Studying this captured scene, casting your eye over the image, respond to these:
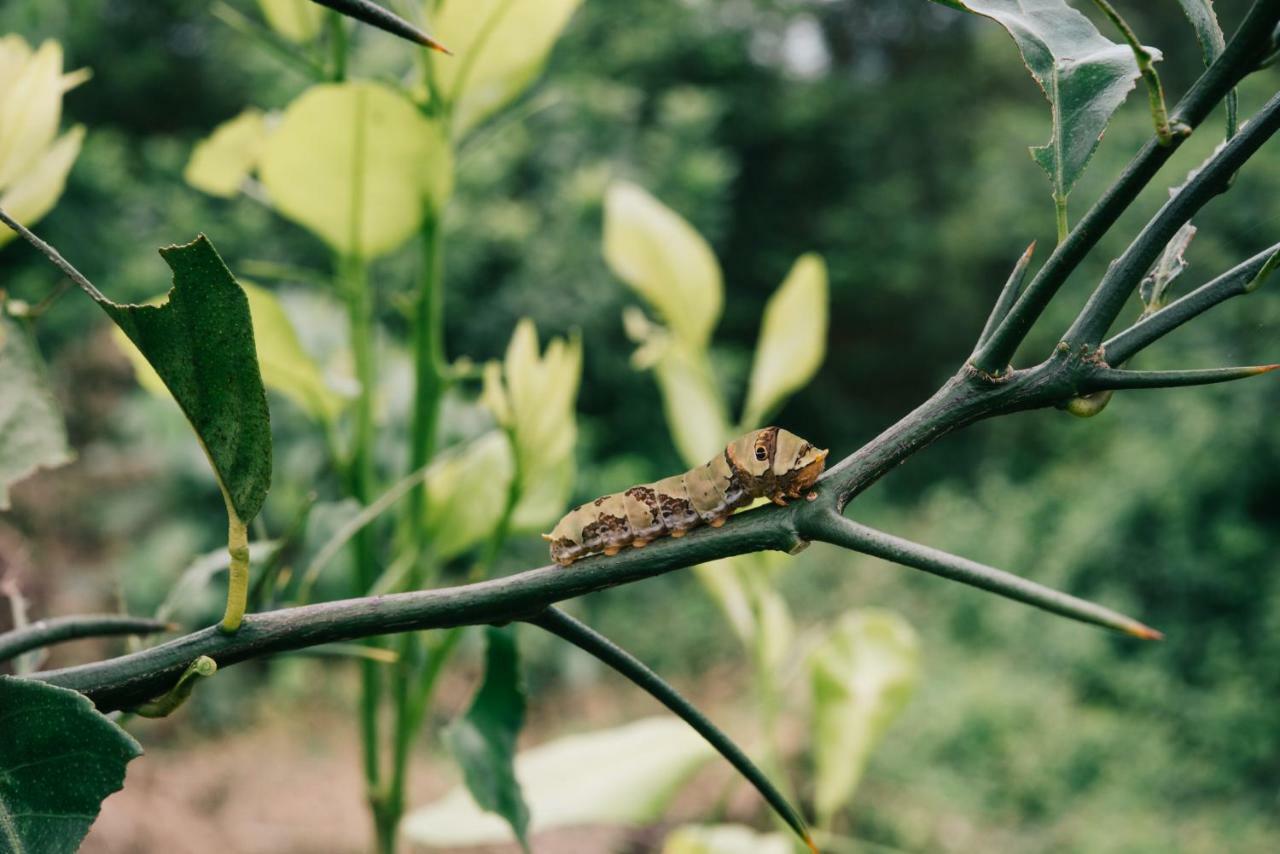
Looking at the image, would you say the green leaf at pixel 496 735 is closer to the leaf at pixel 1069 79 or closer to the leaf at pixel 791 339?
the leaf at pixel 1069 79

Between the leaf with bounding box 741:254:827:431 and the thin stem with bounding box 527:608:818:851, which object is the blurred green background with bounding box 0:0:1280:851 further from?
the thin stem with bounding box 527:608:818:851

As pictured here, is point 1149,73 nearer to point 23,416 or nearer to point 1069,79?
point 1069,79

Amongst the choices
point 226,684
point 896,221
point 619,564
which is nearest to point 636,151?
point 896,221

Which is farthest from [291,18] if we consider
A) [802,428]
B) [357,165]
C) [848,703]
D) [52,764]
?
[802,428]

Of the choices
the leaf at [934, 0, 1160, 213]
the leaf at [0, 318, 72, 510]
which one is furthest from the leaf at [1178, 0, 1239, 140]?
the leaf at [0, 318, 72, 510]

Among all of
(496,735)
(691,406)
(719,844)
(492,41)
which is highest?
(492,41)

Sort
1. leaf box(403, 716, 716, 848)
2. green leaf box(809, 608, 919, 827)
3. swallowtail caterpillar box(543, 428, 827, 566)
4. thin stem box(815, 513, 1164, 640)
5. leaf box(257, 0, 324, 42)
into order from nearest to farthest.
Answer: thin stem box(815, 513, 1164, 640) → swallowtail caterpillar box(543, 428, 827, 566) → leaf box(257, 0, 324, 42) → leaf box(403, 716, 716, 848) → green leaf box(809, 608, 919, 827)

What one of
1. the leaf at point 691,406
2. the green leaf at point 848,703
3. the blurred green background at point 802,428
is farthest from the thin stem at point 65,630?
the blurred green background at point 802,428
